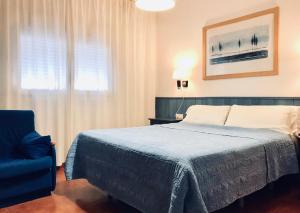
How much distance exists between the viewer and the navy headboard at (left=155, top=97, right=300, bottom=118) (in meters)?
3.08

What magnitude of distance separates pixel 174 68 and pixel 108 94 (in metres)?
1.22

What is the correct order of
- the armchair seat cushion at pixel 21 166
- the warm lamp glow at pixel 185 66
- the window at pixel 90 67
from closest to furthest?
the armchair seat cushion at pixel 21 166 < the window at pixel 90 67 < the warm lamp glow at pixel 185 66

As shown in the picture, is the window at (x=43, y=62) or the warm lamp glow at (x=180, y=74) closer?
the window at (x=43, y=62)

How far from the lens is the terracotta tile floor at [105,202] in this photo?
2266 millimetres

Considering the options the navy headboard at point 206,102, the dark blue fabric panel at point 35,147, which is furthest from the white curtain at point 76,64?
the dark blue fabric panel at point 35,147

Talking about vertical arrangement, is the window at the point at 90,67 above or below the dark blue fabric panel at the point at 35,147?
above

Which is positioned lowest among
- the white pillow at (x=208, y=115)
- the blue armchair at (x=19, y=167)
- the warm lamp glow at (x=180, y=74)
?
the blue armchair at (x=19, y=167)

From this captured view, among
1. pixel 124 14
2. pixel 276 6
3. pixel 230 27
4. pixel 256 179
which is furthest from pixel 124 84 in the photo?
pixel 256 179

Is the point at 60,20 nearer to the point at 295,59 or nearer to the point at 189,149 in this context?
the point at 189,149

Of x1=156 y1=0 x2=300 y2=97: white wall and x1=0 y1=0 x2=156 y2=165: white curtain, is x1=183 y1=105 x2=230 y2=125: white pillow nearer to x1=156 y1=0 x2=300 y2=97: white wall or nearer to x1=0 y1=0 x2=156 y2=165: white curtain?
x1=156 y1=0 x2=300 y2=97: white wall

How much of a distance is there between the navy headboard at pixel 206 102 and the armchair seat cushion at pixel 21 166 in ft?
7.77

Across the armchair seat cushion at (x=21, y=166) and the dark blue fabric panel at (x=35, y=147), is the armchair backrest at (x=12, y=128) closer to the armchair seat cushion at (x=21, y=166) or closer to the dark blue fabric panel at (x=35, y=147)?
the dark blue fabric panel at (x=35, y=147)

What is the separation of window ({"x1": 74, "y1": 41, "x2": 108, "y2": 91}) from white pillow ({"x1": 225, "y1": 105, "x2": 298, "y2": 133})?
6.67ft

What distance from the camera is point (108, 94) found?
4.15 meters
